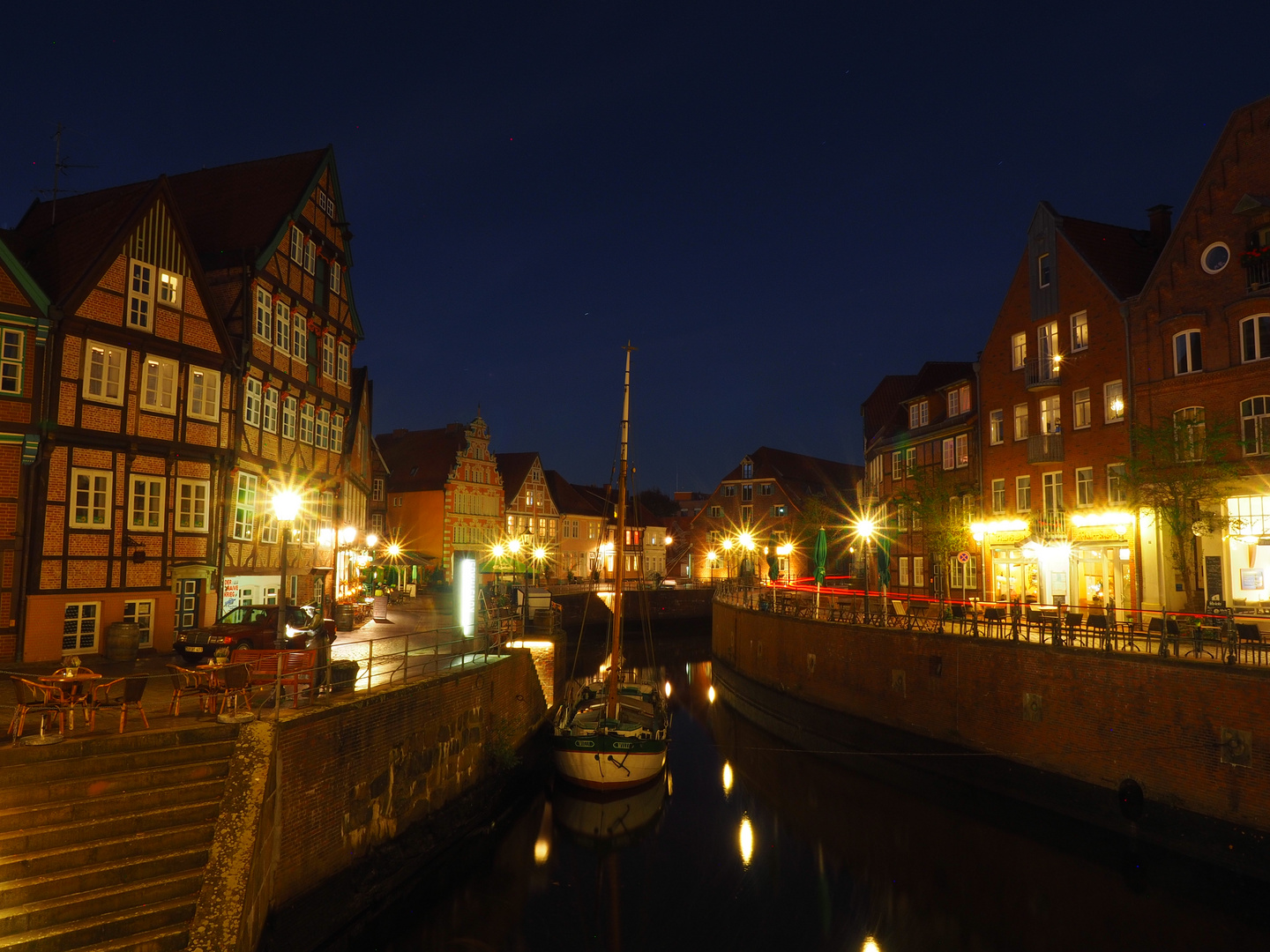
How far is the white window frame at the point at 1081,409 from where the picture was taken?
3003 centimetres

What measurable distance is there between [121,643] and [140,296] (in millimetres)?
8577

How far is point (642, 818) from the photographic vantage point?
21.0 meters

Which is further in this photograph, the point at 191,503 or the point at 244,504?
the point at 244,504

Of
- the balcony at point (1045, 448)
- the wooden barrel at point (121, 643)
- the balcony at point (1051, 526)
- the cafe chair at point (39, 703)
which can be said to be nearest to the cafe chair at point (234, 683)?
the cafe chair at point (39, 703)

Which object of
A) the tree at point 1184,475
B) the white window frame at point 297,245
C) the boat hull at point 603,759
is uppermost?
the white window frame at point 297,245

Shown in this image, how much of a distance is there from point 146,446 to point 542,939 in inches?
598

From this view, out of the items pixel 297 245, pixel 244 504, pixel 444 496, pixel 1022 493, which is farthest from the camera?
pixel 444 496

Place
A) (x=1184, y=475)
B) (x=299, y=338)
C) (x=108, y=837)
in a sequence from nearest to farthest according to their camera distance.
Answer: (x=108, y=837) → (x=1184, y=475) → (x=299, y=338)

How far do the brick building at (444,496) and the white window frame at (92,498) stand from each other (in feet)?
120

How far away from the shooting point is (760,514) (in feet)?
235

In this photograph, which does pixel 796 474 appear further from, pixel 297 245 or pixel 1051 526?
pixel 297 245

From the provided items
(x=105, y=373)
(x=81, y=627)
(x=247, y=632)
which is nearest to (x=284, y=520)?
(x=247, y=632)

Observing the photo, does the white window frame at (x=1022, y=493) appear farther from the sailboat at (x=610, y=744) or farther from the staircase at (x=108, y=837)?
the staircase at (x=108, y=837)

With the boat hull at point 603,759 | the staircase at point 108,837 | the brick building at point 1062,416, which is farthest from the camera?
the brick building at point 1062,416
